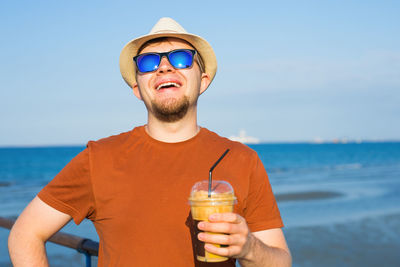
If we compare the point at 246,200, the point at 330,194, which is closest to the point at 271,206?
the point at 246,200

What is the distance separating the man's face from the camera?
213 centimetres

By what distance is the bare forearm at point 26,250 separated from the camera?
2.01m

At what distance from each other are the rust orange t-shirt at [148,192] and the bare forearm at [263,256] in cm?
17

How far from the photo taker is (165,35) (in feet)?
7.45

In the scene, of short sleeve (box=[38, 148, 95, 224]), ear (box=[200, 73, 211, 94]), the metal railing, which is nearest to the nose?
ear (box=[200, 73, 211, 94])

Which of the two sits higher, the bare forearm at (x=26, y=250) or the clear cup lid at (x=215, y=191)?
the clear cup lid at (x=215, y=191)

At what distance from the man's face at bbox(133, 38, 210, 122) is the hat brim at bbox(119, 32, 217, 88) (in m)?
0.18

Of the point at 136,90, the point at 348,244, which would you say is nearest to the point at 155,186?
the point at 136,90

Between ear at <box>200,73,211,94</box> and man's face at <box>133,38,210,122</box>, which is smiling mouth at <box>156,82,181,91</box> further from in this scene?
ear at <box>200,73,211,94</box>

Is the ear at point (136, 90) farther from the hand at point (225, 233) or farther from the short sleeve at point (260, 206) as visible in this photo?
the hand at point (225, 233)

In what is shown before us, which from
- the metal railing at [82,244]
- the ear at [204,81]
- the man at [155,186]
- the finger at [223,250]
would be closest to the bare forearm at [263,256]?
the man at [155,186]

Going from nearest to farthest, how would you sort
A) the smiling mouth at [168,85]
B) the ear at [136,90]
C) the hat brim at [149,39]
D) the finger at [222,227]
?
the finger at [222,227]
the smiling mouth at [168,85]
the hat brim at [149,39]
the ear at [136,90]

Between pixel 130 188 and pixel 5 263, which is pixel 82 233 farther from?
pixel 130 188

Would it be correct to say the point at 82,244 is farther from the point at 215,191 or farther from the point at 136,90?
the point at 215,191
